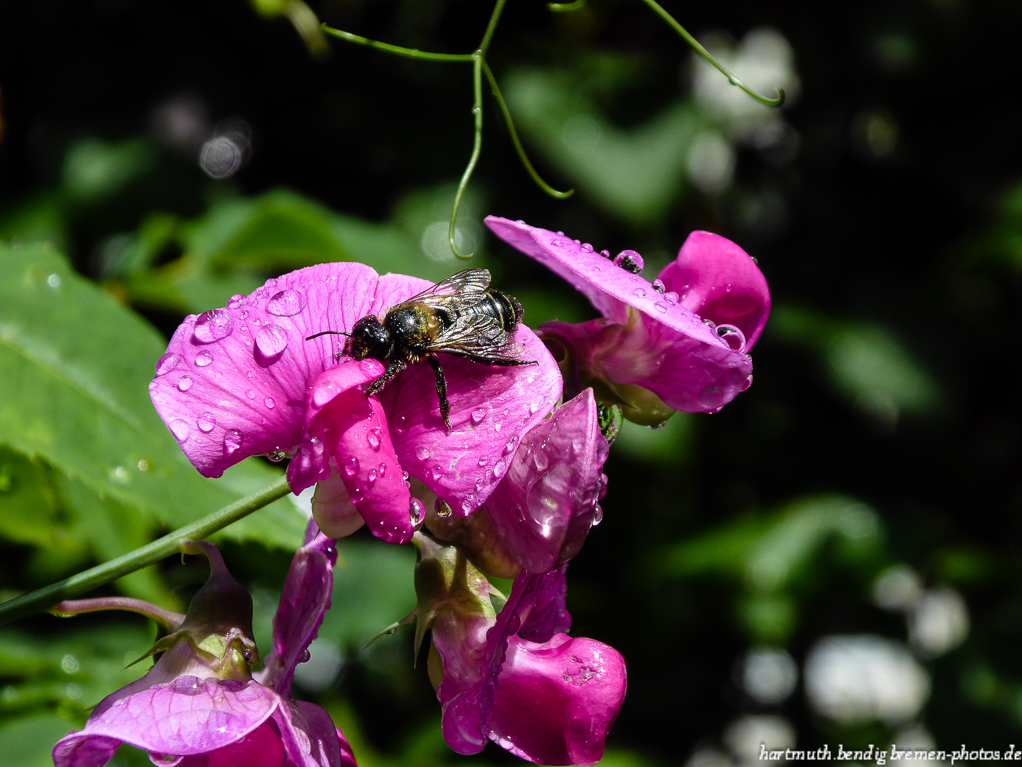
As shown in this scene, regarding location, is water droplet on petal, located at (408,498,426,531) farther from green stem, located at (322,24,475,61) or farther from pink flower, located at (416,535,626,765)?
green stem, located at (322,24,475,61)

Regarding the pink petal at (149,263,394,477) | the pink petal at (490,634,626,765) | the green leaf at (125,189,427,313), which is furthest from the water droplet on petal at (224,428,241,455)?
the green leaf at (125,189,427,313)

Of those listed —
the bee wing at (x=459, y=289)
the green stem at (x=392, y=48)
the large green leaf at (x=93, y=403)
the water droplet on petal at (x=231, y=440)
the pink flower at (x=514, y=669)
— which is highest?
the green stem at (x=392, y=48)

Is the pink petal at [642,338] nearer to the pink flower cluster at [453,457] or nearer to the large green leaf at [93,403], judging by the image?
the pink flower cluster at [453,457]

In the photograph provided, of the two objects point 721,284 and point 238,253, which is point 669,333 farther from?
point 238,253

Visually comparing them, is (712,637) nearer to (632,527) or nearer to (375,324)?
(632,527)

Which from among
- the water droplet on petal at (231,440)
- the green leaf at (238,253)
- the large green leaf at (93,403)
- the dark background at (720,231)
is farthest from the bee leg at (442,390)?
the dark background at (720,231)

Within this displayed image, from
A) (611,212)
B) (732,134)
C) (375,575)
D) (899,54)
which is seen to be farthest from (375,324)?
(732,134)

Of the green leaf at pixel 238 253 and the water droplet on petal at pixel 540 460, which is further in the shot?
the green leaf at pixel 238 253

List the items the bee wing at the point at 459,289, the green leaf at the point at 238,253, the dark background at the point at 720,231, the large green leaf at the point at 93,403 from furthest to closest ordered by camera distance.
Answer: the dark background at the point at 720,231, the green leaf at the point at 238,253, the large green leaf at the point at 93,403, the bee wing at the point at 459,289
